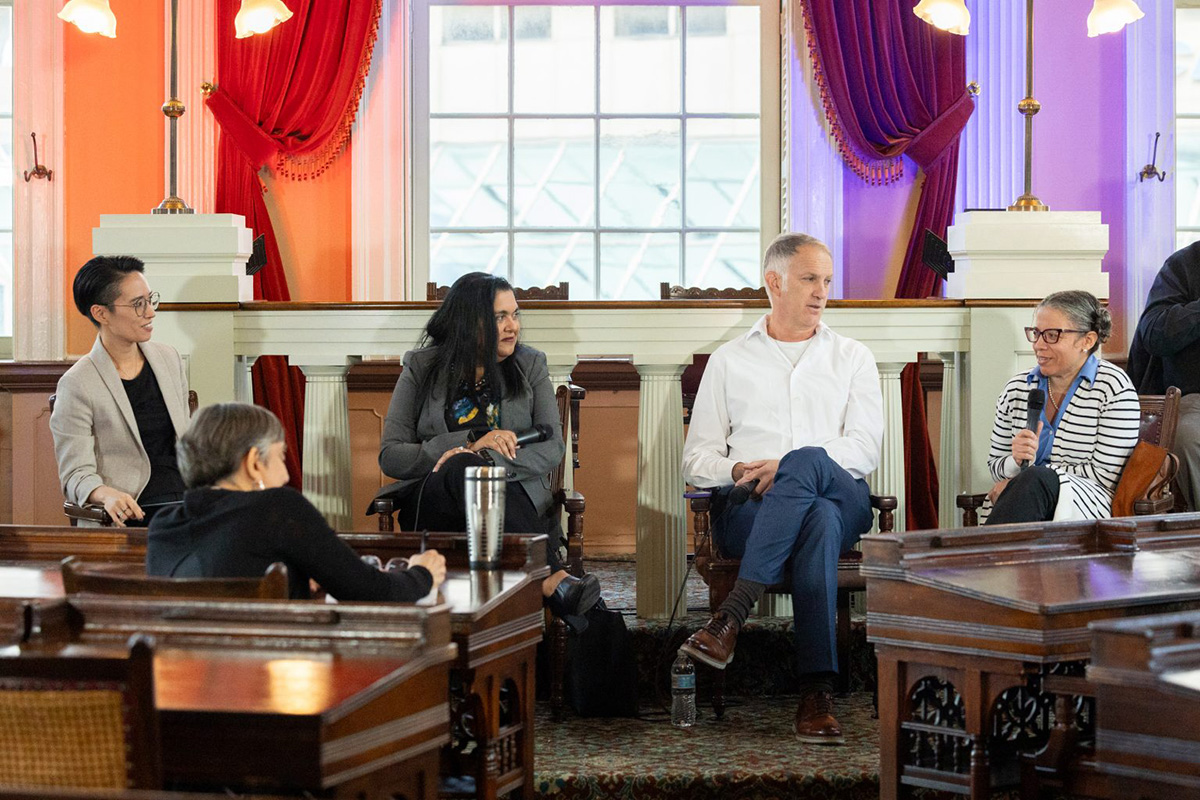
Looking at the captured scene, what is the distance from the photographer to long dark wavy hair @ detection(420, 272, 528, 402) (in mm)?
3834

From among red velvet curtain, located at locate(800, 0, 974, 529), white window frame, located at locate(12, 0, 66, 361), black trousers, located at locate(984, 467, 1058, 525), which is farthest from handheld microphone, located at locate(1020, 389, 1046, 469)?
white window frame, located at locate(12, 0, 66, 361)

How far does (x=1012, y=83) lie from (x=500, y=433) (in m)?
3.39

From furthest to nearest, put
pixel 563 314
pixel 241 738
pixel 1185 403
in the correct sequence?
pixel 1185 403 → pixel 563 314 → pixel 241 738

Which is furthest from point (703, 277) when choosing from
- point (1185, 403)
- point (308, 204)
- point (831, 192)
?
point (1185, 403)

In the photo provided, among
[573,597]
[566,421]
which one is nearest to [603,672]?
[573,597]

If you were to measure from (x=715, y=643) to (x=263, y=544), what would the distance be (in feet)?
4.79

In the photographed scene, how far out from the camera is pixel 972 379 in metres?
4.26

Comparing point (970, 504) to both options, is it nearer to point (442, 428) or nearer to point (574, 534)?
point (574, 534)

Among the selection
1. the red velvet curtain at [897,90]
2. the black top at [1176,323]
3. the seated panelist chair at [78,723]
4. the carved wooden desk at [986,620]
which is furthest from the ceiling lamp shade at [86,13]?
the seated panelist chair at [78,723]

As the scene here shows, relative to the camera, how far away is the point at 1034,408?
3.68 m

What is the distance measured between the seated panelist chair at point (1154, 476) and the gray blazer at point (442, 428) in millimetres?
1131

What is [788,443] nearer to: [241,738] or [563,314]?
[563,314]

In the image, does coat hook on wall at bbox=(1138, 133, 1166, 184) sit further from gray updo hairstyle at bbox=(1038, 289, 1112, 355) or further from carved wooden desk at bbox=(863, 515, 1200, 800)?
carved wooden desk at bbox=(863, 515, 1200, 800)

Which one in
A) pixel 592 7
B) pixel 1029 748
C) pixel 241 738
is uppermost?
pixel 592 7
